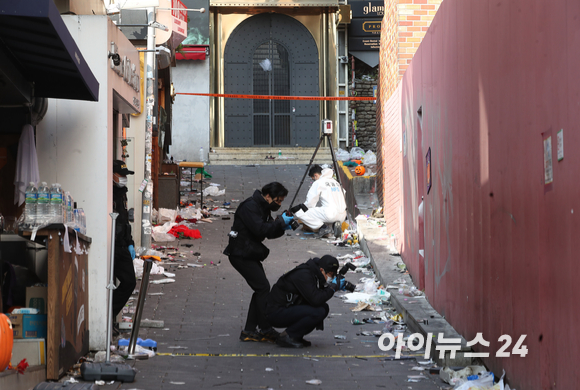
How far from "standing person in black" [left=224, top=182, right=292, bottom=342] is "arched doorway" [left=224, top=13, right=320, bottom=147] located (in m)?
18.3

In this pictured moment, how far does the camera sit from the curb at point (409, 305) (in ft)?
21.2

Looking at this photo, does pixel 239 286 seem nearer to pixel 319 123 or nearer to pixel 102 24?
pixel 102 24

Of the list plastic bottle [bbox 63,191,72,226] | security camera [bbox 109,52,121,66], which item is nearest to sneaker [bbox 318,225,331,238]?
security camera [bbox 109,52,121,66]

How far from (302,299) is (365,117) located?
65.8ft

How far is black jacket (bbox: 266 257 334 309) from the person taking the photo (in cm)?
741

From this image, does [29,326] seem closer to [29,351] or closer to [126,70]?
[29,351]

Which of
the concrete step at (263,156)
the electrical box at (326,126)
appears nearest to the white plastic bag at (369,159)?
the concrete step at (263,156)

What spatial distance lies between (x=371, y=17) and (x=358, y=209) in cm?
1231

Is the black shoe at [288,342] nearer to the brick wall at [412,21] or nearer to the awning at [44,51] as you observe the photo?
the awning at [44,51]

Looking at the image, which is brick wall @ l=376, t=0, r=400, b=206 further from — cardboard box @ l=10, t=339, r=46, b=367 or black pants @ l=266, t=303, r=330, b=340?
cardboard box @ l=10, t=339, r=46, b=367

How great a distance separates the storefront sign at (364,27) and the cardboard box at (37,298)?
21.9 m

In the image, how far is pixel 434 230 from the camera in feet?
28.7

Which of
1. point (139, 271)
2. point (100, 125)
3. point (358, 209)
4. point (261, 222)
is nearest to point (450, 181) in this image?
point (261, 222)

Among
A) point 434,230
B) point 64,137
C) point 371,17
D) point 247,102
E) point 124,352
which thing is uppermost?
point 371,17
